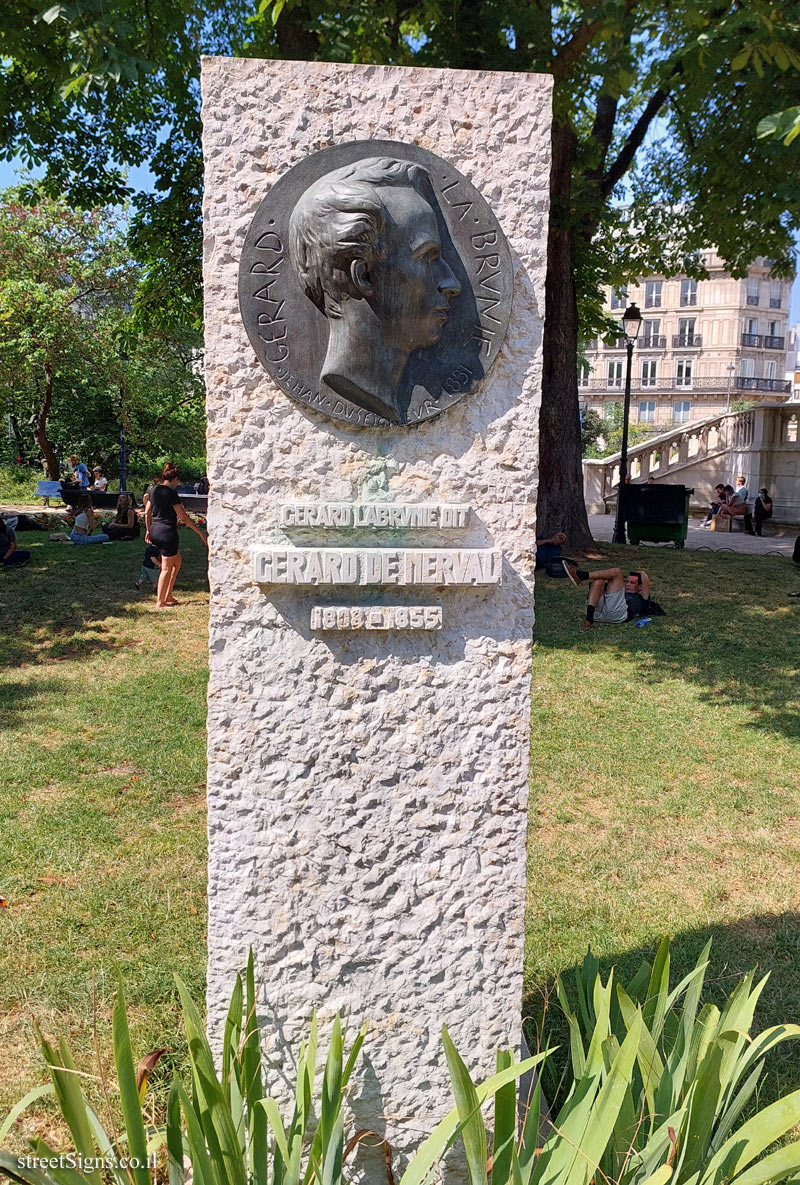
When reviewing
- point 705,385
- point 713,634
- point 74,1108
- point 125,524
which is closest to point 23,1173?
point 74,1108

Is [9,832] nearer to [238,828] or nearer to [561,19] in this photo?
[238,828]

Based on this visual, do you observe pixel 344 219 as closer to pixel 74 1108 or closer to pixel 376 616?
pixel 376 616

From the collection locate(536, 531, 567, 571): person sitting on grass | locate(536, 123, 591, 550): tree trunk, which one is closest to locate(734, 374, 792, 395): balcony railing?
locate(536, 123, 591, 550): tree trunk

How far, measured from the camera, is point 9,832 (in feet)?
16.8

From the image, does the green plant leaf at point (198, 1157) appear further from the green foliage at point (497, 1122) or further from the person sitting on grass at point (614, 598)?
the person sitting on grass at point (614, 598)

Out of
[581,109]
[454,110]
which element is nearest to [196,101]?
[581,109]

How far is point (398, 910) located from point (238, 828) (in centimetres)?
50

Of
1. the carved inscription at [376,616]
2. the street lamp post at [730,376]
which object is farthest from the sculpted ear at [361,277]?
the street lamp post at [730,376]

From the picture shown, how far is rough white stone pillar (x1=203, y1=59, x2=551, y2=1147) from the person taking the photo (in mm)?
2312

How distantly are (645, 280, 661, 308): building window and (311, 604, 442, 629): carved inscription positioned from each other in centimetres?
6406

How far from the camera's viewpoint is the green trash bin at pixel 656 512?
651 inches

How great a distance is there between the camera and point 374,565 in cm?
238

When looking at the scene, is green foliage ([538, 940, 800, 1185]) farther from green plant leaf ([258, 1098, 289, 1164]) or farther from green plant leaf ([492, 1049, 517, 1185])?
green plant leaf ([258, 1098, 289, 1164])

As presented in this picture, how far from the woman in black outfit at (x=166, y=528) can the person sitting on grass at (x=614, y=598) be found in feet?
15.1
